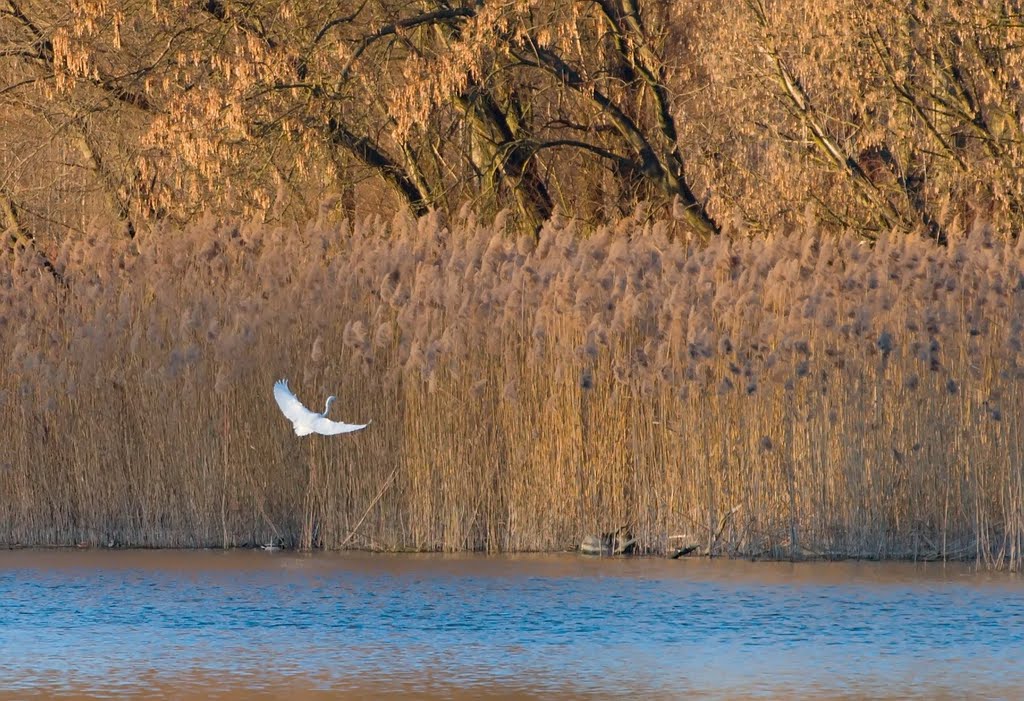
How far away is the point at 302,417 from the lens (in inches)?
381

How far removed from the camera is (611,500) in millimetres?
10195

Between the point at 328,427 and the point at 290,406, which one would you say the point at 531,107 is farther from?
the point at 328,427

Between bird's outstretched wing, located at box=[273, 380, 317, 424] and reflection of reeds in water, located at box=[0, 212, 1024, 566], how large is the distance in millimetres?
632

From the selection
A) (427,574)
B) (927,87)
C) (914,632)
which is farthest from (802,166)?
(914,632)

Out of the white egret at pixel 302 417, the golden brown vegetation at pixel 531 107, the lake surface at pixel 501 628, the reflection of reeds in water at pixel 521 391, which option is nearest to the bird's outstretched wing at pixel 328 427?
the white egret at pixel 302 417

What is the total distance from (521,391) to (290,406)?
4.87 feet

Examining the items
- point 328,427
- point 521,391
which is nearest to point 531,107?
point 521,391

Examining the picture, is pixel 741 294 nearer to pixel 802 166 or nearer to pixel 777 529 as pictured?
pixel 777 529

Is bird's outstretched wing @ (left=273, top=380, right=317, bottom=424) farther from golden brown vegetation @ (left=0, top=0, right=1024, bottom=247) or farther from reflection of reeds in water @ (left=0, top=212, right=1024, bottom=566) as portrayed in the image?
golden brown vegetation @ (left=0, top=0, right=1024, bottom=247)

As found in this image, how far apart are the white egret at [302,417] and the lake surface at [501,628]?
76 centimetres

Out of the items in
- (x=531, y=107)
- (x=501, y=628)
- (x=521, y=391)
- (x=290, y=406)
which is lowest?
(x=501, y=628)

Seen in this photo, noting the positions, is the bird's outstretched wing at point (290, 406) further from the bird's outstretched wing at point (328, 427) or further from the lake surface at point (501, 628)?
the lake surface at point (501, 628)

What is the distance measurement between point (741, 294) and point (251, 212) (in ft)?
15.5

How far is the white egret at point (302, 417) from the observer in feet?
31.2
